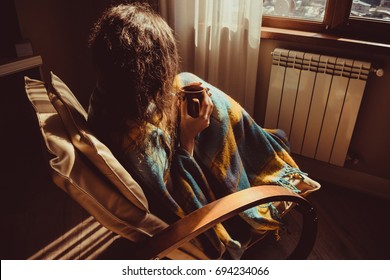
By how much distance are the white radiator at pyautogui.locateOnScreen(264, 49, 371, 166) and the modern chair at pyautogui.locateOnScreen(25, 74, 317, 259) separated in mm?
864

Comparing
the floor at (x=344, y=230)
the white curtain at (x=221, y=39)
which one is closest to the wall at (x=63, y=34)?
the white curtain at (x=221, y=39)

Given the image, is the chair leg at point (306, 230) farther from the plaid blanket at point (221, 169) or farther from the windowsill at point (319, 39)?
the windowsill at point (319, 39)

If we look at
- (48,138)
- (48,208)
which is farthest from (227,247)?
(48,208)

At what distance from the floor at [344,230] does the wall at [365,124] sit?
9cm

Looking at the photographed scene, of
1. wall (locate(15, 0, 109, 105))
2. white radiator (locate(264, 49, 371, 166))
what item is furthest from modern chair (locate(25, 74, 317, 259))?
wall (locate(15, 0, 109, 105))

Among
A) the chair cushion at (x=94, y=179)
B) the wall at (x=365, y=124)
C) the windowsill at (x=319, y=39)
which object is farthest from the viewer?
the wall at (x=365, y=124)

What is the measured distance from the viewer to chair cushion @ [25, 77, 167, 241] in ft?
2.62

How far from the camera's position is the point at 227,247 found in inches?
42.1

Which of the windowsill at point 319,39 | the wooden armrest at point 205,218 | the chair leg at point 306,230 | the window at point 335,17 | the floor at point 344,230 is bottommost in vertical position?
the floor at point 344,230

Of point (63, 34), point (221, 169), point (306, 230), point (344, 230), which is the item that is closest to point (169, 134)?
point (221, 169)

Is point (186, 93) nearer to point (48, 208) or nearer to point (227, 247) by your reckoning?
point (227, 247)

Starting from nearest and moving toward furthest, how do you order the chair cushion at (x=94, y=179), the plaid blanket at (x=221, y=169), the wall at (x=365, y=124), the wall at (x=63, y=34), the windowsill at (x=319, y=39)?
the chair cushion at (x=94, y=179), the plaid blanket at (x=221, y=169), the windowsill at (x=319, y=39), the wall at (x=365, y=124), the wall at (x=63, y=34)

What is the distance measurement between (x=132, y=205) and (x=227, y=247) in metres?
0.36

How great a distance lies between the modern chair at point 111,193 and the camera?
81 cm
